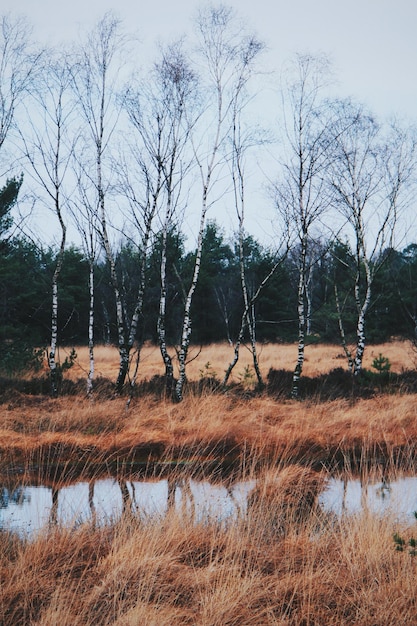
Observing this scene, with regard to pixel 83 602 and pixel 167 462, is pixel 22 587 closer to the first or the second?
pixel 83 602

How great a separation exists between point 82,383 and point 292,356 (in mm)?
12188

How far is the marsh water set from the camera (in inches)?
209

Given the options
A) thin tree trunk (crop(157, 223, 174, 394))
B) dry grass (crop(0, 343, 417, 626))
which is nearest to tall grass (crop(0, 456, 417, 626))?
dry grass (crop(0, 343, 417, 626))

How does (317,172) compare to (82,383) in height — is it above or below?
above

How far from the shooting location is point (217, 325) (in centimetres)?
3759

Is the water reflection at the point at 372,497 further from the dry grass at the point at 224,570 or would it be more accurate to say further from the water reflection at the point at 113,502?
the water reflection at the point at 113,502

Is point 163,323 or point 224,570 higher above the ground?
point 163,323

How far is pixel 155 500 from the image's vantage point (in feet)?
20.8

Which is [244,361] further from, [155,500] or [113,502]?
[113,502]

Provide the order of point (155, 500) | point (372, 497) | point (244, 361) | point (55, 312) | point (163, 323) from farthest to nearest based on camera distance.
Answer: point (244, 361) → point (55, 312) → point (163, 323) → point (155, 500) → point (372, 497)

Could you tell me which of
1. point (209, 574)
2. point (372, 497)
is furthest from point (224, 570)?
point (372, 497)

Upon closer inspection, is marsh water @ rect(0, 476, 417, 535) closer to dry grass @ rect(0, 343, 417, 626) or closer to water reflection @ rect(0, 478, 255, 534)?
water reflection @ rect(0, 478, 255, 534)

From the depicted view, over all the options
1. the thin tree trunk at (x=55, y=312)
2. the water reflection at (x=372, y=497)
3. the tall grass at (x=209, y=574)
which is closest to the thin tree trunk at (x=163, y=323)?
the thin tree trunk at (x=55, y=312)

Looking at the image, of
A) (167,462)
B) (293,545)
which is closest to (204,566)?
(293,545)
